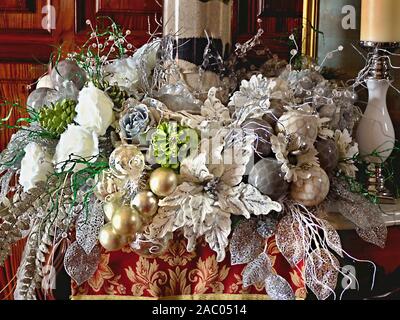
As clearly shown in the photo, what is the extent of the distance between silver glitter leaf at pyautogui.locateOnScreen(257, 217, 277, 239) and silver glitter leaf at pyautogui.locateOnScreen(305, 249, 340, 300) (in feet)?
0.20

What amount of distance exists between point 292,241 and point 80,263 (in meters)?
0.30

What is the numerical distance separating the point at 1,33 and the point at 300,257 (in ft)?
3.21

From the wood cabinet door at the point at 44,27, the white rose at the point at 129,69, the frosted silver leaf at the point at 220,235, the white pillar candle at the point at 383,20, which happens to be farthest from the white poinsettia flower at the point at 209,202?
the wood cabinet door at the point at 44,27

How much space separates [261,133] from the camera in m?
0.99

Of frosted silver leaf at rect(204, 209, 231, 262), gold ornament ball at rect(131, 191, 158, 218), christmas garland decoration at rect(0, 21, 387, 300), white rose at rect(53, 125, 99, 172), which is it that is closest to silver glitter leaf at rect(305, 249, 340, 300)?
christmas garland decoration at rect(0, 21, 387, 300)

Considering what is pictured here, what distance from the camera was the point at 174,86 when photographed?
3.69 feet

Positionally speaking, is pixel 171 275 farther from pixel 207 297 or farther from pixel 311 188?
pixel 311 188

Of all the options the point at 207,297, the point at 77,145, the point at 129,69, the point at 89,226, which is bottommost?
the point at 207,297

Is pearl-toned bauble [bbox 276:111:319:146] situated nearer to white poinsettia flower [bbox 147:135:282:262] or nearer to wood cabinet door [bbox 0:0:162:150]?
white poinsettia flower [bbox 147:135:282:262]

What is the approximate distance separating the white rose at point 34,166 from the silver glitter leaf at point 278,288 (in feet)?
1.19

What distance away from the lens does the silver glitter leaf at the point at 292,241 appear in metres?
0.97

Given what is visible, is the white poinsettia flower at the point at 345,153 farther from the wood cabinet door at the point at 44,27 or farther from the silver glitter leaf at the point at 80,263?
the wood cabinet door at the point at 44,27

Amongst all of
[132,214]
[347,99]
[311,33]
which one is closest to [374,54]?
[347,99]

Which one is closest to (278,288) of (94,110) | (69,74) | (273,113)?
(273,113)
